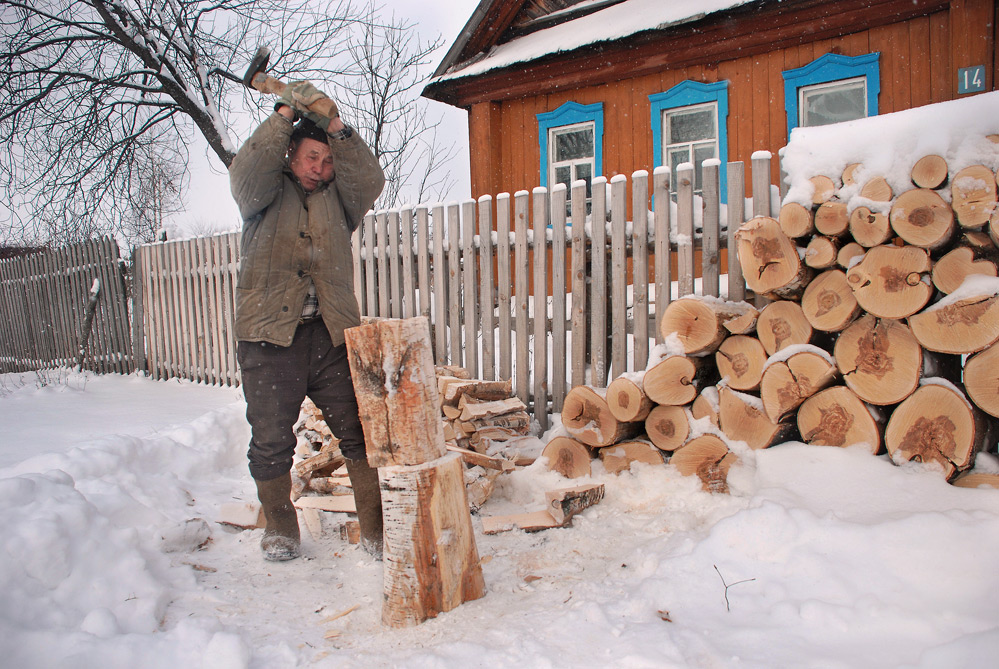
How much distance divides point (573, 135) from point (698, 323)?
6.75 meters

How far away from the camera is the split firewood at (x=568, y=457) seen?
10.4ft

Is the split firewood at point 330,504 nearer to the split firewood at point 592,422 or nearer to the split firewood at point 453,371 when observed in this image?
the split firewood at point 592,422

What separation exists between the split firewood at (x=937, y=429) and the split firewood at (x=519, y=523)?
4.78 ft

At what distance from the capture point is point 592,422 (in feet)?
10.5

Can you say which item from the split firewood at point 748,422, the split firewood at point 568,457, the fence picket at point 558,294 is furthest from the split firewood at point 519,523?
the fence picket at point 558,294

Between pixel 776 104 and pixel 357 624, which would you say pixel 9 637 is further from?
pixel 776 104

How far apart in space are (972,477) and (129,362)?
9.05 meters

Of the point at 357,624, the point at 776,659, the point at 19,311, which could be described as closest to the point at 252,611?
the point at 357,624

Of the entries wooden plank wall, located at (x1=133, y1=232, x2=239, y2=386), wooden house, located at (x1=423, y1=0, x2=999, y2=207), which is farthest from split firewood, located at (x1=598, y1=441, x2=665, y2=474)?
wooden house, located at (x1=423, y1=0, x2=999, y2=207)

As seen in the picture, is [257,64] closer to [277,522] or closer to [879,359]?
[277,522]

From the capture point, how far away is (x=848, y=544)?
192 centimetres

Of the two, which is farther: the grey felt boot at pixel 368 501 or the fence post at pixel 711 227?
the fence post at pixel 711 227

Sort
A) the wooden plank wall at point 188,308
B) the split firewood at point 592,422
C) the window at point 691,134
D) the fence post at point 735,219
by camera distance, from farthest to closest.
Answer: the window at point 691,134, the wooden plank wall at point 188,308, the fence post at point 735,219, the split firewood at point 592,422

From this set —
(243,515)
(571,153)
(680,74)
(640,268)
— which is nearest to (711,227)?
(640,268)
